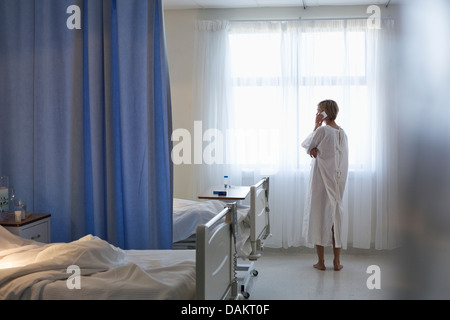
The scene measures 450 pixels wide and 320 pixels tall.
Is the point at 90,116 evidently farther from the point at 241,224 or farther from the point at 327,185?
the point at 327,185

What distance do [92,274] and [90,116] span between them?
40.1 inches

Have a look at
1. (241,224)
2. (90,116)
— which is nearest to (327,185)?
(241,224)

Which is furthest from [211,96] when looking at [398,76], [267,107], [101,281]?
[398,76]

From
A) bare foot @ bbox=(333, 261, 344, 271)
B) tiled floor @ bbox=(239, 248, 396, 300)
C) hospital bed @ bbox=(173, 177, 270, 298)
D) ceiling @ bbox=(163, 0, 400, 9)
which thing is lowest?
tiled floor @ bbox=(239, 248, 396, 300)

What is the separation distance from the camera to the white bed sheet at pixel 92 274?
184cm

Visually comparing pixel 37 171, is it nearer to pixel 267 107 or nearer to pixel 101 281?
pixel 101 281

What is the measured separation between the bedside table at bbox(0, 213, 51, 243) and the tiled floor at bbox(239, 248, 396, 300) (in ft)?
5.00

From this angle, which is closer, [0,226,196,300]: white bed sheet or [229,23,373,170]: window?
[0,226,196,300]: white bed sheet

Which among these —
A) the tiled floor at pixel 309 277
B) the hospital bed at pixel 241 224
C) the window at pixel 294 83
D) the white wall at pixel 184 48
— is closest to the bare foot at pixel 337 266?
the tiled floor at pixel 309 277

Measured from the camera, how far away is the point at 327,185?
393 cm

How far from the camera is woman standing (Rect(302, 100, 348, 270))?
3928 millimetres

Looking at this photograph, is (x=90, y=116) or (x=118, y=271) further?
(x=90, y=116)

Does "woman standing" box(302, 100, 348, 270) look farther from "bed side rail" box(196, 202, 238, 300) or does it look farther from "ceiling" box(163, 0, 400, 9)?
"bed side rail" box(196, 202, 238, 300)

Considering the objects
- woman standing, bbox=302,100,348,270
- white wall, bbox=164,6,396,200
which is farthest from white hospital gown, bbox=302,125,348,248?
white wall, bbox=164,6,396,200
